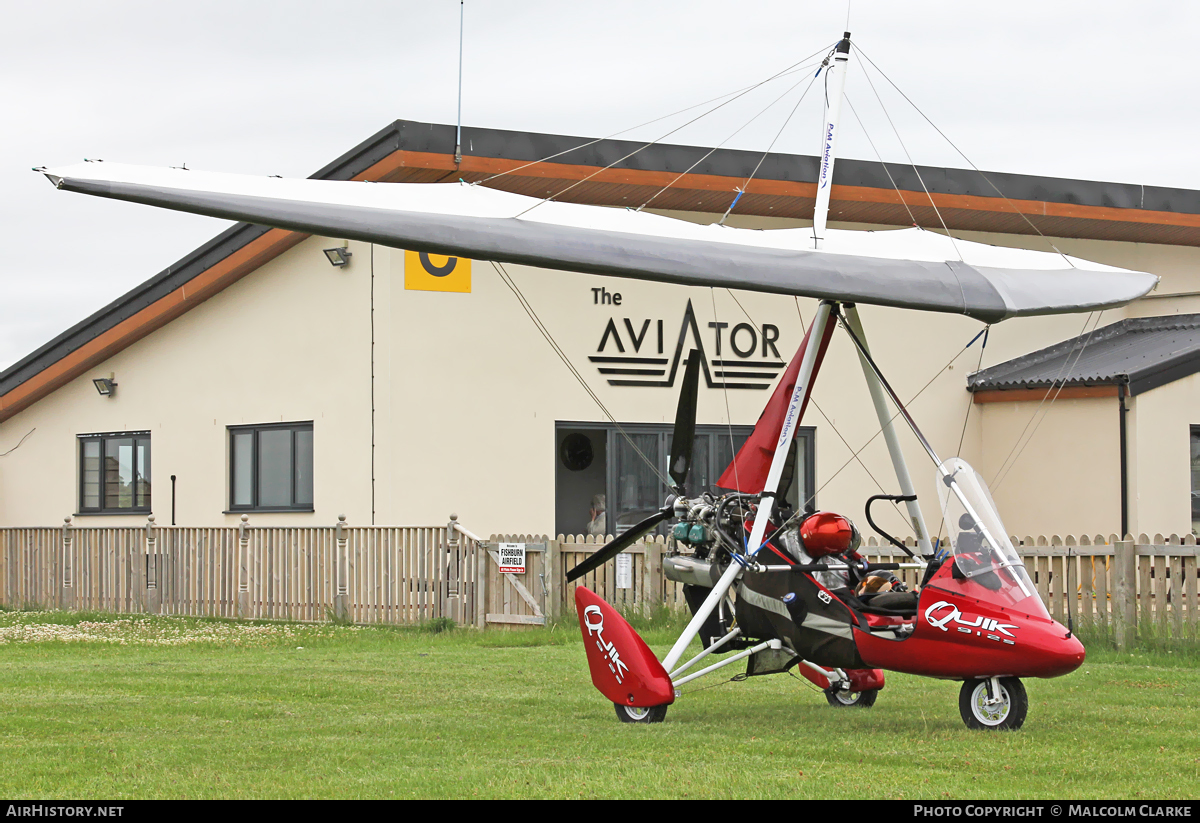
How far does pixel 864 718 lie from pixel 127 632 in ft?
35.9

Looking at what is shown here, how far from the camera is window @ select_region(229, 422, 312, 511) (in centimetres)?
2069

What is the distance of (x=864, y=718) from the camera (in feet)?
32.1

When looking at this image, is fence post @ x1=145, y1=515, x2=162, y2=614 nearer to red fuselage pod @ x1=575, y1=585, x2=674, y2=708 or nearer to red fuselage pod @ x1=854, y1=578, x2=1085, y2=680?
red fuselage pod @ x1=575, y1=585, x2=674, y2=708

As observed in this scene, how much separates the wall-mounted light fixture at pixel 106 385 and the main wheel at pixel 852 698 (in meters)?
16.2

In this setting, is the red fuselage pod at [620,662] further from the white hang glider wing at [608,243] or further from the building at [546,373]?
the building at [546,373]

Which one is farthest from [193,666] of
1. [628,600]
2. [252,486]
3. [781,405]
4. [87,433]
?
[87,433]

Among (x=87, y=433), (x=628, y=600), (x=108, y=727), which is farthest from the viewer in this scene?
(x=87, y=433)

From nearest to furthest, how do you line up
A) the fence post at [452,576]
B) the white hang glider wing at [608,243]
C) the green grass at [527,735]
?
the green grass at [527,735] → the white hang glider wing at [608,243] → the fence post at [452,576]

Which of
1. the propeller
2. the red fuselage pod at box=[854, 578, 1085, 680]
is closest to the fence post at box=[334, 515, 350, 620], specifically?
the propeller

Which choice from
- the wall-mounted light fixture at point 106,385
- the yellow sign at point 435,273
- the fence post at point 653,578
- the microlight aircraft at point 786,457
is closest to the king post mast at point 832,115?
the microlight aircraft at point 786,457

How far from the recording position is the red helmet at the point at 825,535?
9781 mm

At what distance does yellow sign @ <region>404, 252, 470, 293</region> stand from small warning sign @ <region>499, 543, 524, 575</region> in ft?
14.4

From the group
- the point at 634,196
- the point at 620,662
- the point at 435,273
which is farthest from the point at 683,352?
the point at 620,662

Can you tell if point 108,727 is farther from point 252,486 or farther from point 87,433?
point 87,433
